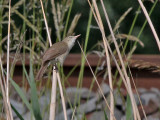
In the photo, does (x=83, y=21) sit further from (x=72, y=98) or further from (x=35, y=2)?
(x=35, y=2)

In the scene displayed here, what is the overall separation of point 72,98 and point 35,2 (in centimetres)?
159

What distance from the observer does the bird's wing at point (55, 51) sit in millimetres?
2717

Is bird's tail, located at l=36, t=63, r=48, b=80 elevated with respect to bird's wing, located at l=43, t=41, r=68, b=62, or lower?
lower

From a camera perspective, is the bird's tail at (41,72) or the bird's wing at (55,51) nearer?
the bird's tail at (41,72)

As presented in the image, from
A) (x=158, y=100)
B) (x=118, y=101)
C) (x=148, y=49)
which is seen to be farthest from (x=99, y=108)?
(x=148, y=49)

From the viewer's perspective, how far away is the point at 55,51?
284 cm

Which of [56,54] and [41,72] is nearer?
[41,72]

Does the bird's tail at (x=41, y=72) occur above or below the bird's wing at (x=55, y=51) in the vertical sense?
below

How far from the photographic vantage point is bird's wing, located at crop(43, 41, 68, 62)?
2717 millimetres

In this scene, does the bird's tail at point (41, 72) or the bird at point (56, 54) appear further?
the bird at point (56, 54)

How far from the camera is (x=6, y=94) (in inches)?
78.8

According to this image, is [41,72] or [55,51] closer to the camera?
[41,72]

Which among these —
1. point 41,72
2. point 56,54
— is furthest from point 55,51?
point 41,72

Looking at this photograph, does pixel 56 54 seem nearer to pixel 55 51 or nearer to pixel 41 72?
pixel 55 51
